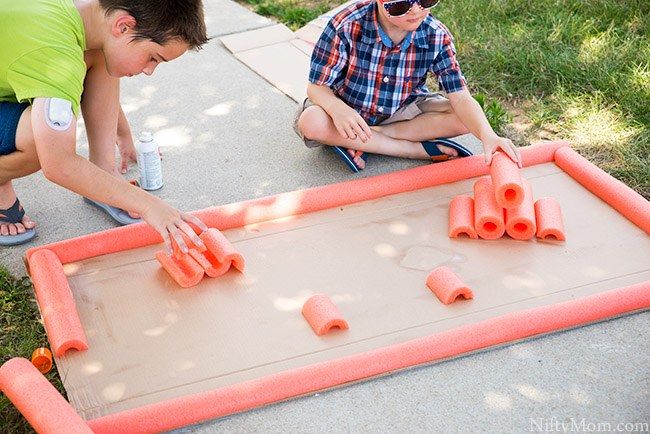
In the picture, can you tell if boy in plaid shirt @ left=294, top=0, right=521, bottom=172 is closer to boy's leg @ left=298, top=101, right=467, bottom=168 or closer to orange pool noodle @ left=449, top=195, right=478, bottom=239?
boy's leg @ left=298, top=101, right=467, bottom=168

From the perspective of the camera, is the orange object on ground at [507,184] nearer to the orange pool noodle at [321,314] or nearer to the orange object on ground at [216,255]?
the orange pool noodle at [321,314]

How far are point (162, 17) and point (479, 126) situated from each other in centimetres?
142

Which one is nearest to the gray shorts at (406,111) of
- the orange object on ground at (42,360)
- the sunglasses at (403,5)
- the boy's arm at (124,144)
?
the sunglasses at (403,5)

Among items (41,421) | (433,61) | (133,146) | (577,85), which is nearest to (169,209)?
(41,421)

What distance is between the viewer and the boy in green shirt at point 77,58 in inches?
78.3

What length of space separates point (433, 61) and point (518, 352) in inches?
55.7

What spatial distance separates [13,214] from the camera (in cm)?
258

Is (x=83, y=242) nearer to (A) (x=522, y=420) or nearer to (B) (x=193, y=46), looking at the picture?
(B) (x=193, y=46)

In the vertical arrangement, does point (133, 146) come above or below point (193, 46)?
below

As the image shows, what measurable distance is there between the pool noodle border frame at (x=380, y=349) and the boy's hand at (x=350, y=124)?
0.20m

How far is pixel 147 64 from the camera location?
2146 mm

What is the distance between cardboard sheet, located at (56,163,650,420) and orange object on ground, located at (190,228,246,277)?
44mm

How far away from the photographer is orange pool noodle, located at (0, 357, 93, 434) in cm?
168

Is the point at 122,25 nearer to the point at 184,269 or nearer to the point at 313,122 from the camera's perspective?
the point at 184,269
